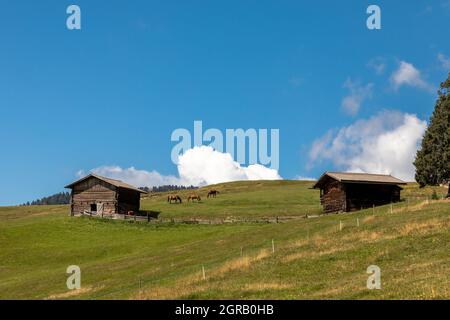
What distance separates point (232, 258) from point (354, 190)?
1483 inches

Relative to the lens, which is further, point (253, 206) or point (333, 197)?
point (253, 206)

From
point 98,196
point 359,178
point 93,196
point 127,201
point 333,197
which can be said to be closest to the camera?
point 359,178

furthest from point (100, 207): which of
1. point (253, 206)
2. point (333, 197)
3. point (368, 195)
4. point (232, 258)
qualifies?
point (232, 258)

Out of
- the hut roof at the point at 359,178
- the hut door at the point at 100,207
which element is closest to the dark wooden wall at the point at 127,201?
the hut door at the point at 100,207

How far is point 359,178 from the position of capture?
234 ft

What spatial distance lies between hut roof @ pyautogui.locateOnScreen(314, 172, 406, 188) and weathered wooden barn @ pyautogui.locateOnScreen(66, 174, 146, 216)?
29.9m

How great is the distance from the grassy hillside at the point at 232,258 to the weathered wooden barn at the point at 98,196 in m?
7.95

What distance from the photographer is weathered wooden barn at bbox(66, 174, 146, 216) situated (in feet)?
260

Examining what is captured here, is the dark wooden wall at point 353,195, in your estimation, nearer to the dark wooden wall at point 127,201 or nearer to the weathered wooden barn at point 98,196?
the dark wooden wall at point 127,201

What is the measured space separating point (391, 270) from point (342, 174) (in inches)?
1971

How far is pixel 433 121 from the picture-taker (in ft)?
203

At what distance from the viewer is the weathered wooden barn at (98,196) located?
79250 millimetres

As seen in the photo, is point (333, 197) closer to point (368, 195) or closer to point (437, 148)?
point (368, 195)

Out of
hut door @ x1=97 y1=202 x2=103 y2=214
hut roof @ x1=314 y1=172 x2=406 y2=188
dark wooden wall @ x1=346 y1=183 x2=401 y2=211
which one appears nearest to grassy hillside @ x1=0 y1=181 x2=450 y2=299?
hut door @ x1=97 y1=202 x2=103 y2=214
